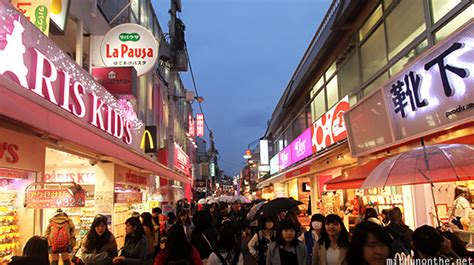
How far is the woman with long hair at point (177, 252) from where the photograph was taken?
4.91 m

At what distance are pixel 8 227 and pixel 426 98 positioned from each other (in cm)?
784

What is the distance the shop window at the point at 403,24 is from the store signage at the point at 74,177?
1029 cm

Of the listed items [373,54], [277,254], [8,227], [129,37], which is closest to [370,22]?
[373,54]

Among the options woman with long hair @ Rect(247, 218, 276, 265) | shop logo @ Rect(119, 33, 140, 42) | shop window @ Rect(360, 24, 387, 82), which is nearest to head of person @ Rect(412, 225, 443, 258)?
woman with long hair @ Rect(247, 218, 276, 265)

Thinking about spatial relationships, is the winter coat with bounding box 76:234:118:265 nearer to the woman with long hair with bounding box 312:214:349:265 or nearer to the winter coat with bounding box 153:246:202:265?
the winter coat with bounding box 153:246:202:265

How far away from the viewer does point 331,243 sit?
5805 millimetres

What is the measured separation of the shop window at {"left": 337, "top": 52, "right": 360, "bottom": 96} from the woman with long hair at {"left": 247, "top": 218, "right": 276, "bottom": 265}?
20.0ft

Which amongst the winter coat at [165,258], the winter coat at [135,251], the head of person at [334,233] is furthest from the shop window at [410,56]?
the winter coat at [135,251]

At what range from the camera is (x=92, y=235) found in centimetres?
671

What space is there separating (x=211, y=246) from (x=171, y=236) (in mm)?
1863

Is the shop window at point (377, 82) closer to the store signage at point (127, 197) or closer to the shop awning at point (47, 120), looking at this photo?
the shop awning at point (47, 120)

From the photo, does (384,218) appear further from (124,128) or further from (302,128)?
(302,128)

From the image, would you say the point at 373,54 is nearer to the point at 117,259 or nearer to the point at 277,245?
the point at 277,245

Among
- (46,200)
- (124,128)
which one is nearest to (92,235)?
(46,200)
